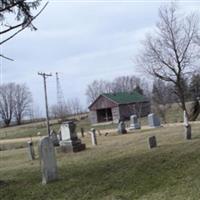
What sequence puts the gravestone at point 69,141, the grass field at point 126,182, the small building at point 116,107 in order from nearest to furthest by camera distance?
the grass field at point 126,182 < the gravestone at point 69,141 < the small building at point 116,107

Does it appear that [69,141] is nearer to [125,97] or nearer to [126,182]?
[126,182]

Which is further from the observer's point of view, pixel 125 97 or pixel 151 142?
pixel 125 97

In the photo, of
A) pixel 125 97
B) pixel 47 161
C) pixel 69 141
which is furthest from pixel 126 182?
pixel 125 97

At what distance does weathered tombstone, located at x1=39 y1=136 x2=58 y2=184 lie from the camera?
11.1m

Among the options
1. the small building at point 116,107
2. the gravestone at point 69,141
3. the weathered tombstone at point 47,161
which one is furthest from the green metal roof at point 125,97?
the weathered tombstone at point 47,161

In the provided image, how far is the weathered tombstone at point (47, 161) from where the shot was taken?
11.1 meters

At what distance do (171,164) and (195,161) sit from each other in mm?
547

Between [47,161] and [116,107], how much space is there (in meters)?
62.8

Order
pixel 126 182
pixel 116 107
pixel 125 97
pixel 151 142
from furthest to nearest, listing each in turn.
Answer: pixel 125 97, pixel 116 107, pixel 151 142, pixel 126 182

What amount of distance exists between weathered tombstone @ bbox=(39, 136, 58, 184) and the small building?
61694 millimetres

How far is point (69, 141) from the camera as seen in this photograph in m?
22.5

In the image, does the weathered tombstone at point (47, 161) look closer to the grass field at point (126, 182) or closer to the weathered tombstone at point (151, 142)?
the grass field at point (126, 182)

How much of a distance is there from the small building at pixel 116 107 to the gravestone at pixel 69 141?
5004 cm

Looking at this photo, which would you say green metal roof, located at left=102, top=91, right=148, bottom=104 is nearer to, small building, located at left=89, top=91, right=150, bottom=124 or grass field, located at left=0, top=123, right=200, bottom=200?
small building, located at left=89, top=91, right=150, bottom=124
